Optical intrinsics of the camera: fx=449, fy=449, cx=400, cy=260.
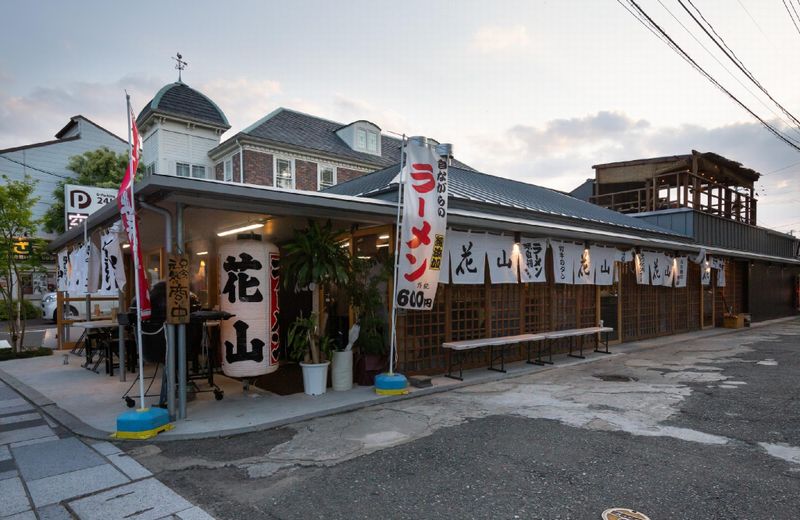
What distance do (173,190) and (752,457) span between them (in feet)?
23.4

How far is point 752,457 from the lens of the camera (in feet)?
15.5

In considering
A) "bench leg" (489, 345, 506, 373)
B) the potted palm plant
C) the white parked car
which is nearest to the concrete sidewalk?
the potted palm plant

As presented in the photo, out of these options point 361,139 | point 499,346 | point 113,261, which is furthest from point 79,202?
point 361,139

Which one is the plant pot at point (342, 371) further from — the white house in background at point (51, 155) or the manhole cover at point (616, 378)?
the white house in background at point (51, 155)

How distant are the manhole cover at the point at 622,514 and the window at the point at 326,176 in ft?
65.5

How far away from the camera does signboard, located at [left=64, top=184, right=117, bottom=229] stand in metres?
11.7

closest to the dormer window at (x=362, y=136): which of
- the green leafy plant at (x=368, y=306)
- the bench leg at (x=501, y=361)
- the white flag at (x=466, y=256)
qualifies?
the white flag at (x=466, y=256)

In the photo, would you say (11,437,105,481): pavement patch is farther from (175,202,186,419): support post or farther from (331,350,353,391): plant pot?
(331,350,353,391): plant pot

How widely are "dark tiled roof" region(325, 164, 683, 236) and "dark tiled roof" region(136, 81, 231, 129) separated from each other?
12.5 m

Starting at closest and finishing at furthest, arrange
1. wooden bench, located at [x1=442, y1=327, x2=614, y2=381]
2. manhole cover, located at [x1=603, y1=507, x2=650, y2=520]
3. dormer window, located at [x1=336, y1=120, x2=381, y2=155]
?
manhole cover, located at [x1=603, y1=507, x2=650, y2=520]
wooden bench, located at [x1=442, y1=327, x2=614, y2=381]
dormer window, located at [x1=336, y1=120, x2=381, y2=155]

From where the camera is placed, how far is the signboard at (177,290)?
Answer: 577 centimetres

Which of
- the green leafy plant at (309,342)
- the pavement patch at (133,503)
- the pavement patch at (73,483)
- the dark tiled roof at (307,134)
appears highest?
the dark tiled roof at (307,134)

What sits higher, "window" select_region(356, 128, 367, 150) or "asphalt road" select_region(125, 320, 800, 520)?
"window" select_region(356, 128, 367, 150)

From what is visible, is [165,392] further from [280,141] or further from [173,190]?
[280,141]
